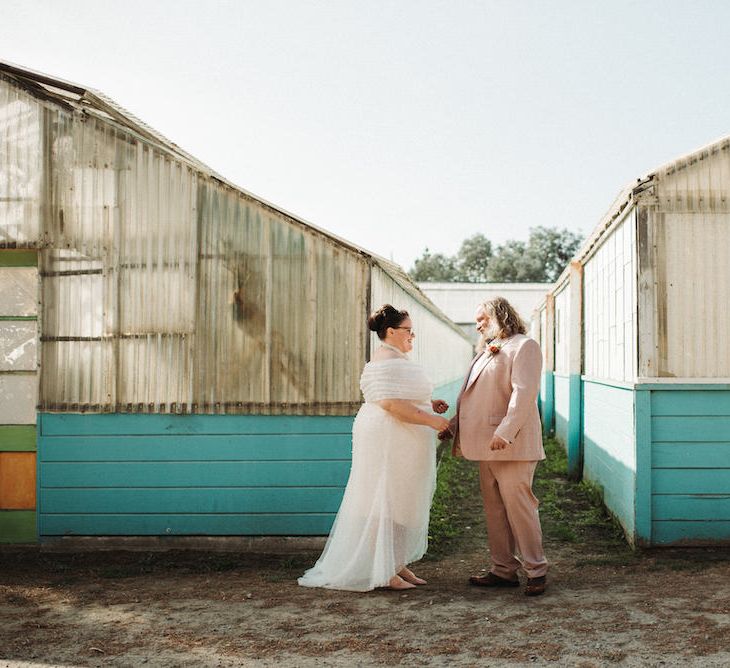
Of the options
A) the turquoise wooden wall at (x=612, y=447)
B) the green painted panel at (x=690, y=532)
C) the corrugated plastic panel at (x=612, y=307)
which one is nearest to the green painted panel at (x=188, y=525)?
the turquoise wooden wall at (x=612, y=447)

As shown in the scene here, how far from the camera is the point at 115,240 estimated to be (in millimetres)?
6535

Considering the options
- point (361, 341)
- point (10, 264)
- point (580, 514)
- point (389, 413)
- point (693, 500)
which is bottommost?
point (580, 514)

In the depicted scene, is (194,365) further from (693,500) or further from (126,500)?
(693,500)

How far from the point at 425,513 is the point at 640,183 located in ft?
10.0

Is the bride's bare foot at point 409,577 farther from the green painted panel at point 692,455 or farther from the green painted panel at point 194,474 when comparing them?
the green painted panel at point 692,455

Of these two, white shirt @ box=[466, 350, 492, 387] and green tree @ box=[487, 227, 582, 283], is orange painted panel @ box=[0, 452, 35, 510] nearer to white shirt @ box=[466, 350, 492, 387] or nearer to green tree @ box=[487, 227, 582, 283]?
white shirt @ box=[466, 350, 492, 387]

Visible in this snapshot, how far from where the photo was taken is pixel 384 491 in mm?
5246

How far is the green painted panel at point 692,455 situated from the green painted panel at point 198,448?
246 centimetres

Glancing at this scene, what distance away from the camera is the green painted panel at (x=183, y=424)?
6.42 metres

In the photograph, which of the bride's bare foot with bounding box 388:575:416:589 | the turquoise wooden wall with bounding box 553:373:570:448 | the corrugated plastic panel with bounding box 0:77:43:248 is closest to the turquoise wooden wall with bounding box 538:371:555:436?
the turquoise wooden wall with bounding box 553:373:570:448

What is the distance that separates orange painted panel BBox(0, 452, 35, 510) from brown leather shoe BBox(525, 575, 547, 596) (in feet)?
13.3

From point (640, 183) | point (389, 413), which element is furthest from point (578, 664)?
point (640, 183)

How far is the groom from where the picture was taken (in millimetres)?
4992

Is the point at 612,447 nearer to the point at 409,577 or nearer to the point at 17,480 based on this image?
the point at 409,577
